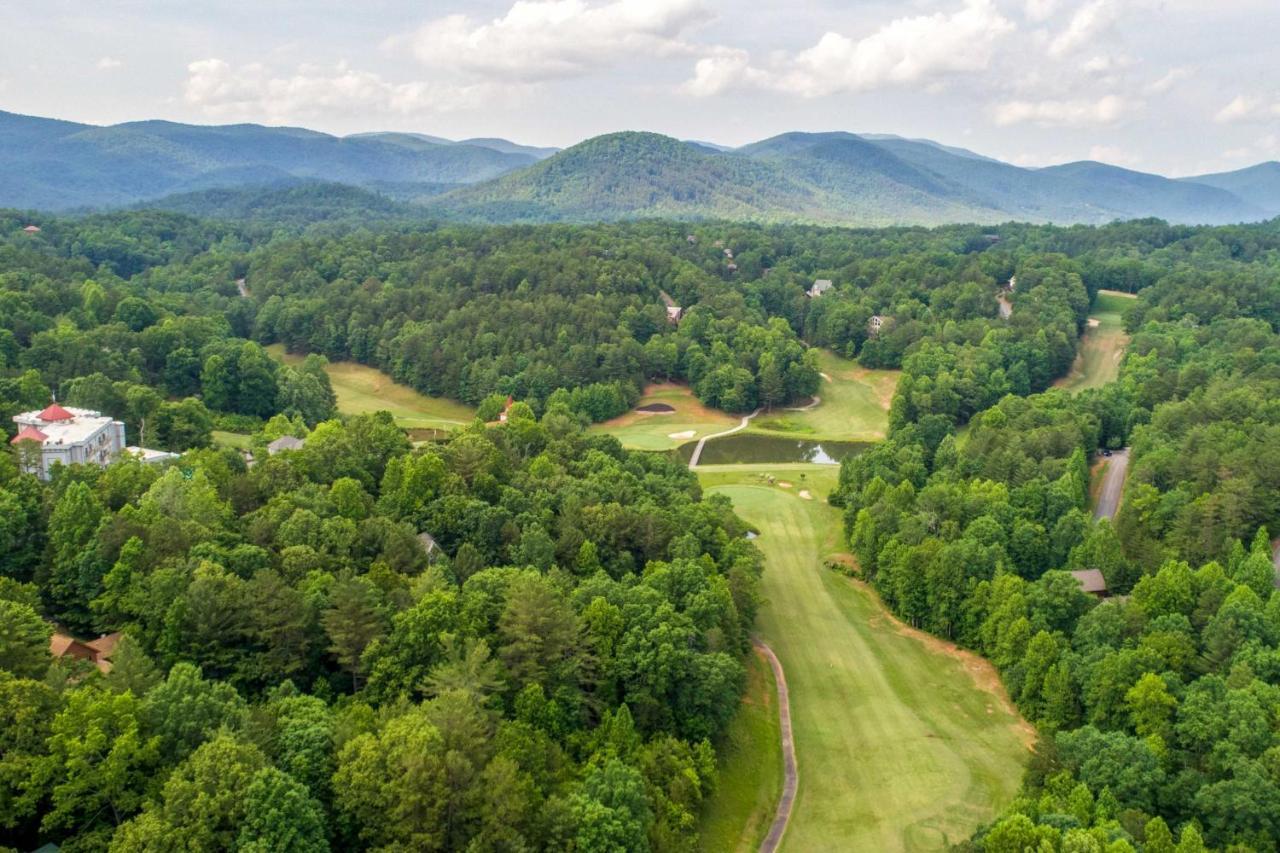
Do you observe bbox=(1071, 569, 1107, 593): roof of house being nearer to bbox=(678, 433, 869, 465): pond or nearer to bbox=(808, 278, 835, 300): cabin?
bbox=(678, 433, 869, 465): pond

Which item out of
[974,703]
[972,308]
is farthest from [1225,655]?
[972,308]

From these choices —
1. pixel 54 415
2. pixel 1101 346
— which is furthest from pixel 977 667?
pixel 1101 346

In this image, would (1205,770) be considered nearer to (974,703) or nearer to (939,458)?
(974,703)

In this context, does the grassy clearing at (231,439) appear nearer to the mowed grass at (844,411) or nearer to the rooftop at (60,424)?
the rooftop at (60,424)

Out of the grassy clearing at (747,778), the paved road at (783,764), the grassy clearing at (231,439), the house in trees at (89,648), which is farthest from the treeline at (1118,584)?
the grassy clearing at (231,439)

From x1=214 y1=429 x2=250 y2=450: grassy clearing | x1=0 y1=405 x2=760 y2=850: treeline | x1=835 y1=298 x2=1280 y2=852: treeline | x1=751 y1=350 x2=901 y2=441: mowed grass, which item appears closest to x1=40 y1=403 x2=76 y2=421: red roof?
x1=0 y1=405 x2=760 y2=850: treeline

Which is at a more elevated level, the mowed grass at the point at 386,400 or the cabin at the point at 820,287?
the cabin at the point at 820,287
